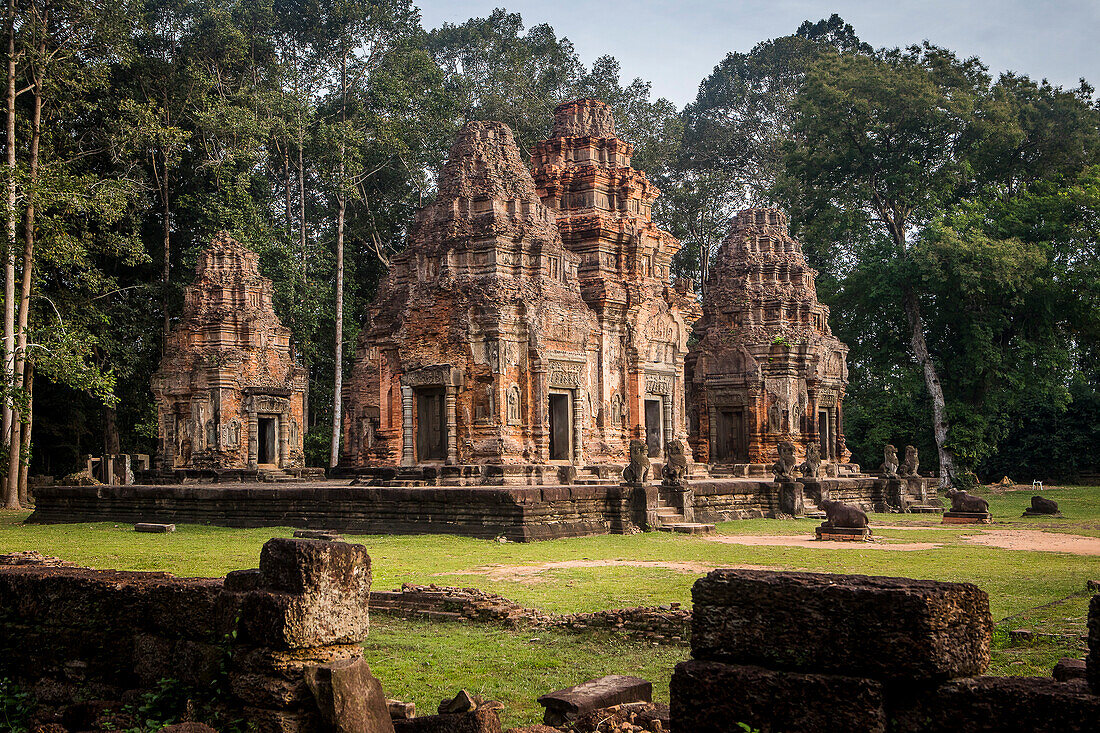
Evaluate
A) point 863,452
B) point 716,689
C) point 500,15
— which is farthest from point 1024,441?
point 716,689

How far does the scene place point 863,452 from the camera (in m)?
34.8

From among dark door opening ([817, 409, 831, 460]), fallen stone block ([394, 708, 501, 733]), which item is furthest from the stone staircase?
dark door opening ([817, 409, 831, 460])

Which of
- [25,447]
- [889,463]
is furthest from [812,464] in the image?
[25,447]

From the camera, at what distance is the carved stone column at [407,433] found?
1955cm

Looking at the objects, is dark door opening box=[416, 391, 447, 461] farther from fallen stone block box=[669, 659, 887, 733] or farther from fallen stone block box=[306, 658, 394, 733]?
fallen stone block box=[669, 659, 887, 733]

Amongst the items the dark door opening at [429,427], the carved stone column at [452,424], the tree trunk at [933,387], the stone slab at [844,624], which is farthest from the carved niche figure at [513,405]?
the tree trunk at [933,387]

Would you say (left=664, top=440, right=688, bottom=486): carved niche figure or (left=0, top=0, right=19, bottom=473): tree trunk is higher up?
(left=0, top=0, right=19, bottom=473): tree trunk

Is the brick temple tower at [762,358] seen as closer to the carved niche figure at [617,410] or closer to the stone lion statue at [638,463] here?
the carved niche figure at [617,410]

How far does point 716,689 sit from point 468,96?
38.8 meters

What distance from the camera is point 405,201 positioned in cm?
3738

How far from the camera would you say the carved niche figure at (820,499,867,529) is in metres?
14.9

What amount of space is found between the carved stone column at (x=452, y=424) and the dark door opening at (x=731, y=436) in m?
11.1

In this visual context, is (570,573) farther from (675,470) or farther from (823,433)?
(823,433)

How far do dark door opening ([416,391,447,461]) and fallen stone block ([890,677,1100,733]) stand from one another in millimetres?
16826
